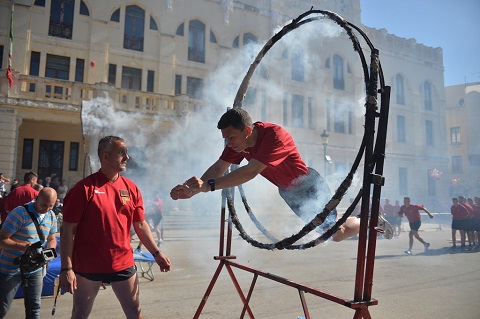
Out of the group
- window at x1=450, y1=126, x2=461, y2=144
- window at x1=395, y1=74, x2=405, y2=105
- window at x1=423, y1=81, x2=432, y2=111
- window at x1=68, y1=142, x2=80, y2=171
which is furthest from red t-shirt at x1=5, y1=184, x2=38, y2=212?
window at x1=450, y1=126, x2=461, y2=144

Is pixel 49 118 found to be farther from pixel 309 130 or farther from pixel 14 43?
pixel 309 130

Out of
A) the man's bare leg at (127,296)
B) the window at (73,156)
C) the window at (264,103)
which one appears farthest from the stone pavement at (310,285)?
the window at (73,156)

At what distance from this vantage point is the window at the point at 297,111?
77.3ft

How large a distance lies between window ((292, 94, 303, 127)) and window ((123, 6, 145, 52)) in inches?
406

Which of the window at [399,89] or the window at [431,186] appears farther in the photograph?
the window at [431,186]

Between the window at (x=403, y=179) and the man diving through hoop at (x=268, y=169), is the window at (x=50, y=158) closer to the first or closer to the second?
the man diving through hoop at (x=268, y=169)

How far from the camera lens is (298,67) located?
22797 mm

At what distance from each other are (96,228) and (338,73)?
21.4 meters

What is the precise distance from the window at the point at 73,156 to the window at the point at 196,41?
8601 mm

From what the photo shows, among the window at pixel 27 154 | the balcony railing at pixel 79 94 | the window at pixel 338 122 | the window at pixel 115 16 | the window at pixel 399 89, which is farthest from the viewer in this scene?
the window at pixel 399 89

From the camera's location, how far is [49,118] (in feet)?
55.4

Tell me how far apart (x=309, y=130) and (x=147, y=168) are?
37.9ft

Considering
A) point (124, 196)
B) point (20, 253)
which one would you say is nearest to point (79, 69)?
point (20, 253)

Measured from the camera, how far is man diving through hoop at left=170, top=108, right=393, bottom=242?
297 cm
